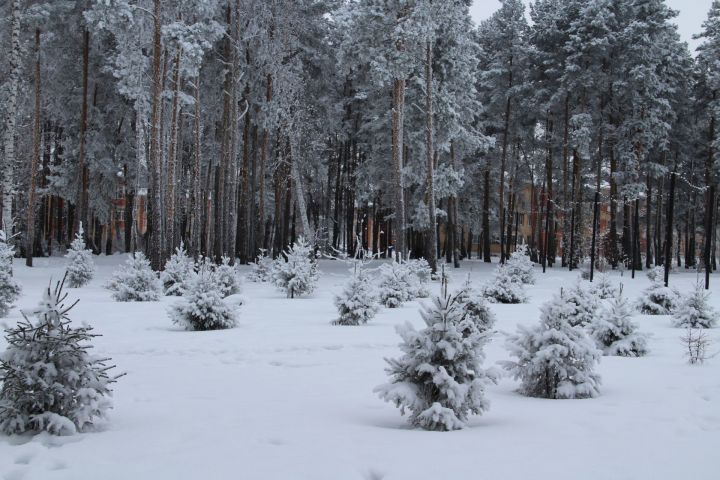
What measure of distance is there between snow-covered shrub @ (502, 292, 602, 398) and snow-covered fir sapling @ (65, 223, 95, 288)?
1570 centimetres

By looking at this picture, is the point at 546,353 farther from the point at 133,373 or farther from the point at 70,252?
the point at 70,252

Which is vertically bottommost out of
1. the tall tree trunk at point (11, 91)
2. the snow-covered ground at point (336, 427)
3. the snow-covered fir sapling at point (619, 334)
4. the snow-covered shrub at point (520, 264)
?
the snow-covered ground at point (336, 427)

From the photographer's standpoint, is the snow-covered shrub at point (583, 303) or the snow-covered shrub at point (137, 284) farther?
the snow-covered shrub at point (137, 284)

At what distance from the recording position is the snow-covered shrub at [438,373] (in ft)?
17.5

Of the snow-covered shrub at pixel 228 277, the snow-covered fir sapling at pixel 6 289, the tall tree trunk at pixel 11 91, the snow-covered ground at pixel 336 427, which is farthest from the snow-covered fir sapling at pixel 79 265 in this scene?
the snow-covered ground at pixel 336 427

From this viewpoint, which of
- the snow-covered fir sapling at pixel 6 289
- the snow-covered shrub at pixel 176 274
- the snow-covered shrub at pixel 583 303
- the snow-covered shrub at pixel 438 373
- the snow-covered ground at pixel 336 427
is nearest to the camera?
the snow-covered ground at pixel 336 427

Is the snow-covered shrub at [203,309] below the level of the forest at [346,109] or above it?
below

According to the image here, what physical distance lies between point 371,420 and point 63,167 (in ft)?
93.8

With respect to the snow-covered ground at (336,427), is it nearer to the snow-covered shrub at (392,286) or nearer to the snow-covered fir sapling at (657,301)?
the snow-covered shrub at (392,286)

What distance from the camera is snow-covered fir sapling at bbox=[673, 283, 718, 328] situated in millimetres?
12805

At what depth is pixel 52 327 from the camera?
519 cm

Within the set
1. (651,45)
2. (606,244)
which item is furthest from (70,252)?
(606,244)

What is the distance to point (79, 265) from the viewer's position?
19594 mm

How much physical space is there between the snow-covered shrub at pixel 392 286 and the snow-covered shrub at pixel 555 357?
9488 mm
